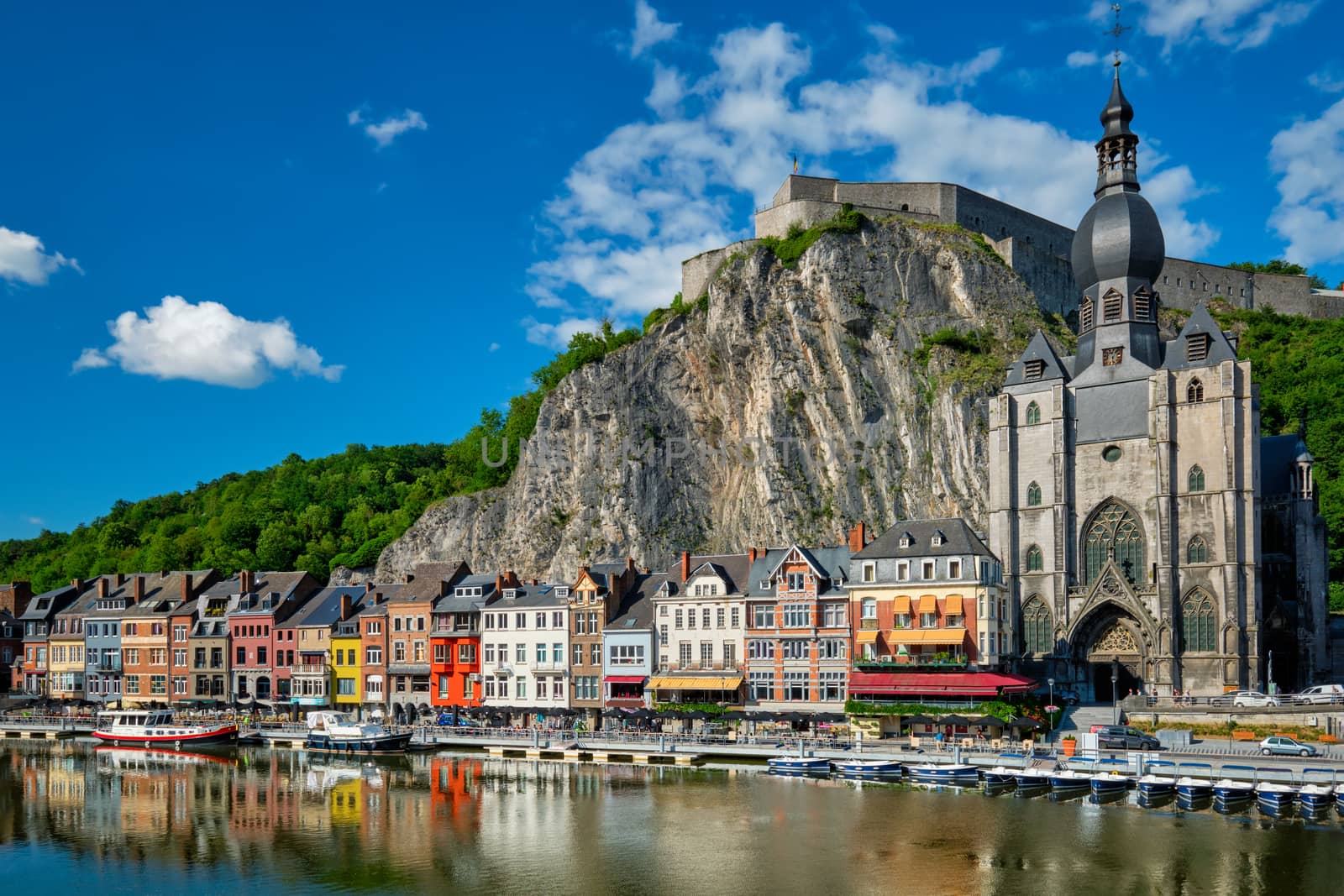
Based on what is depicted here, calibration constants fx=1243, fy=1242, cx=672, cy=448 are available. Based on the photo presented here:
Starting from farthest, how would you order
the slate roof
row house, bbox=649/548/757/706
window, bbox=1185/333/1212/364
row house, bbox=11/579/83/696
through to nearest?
row house, bbox=11/579/83/696
window, bbox=1185/333/1212/364
row house, bbox=649/548/757/706
the slate roof

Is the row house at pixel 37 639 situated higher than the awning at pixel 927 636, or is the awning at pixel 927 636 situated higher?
the awning at pixel 927 636

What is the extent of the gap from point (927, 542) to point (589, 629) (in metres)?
19.1

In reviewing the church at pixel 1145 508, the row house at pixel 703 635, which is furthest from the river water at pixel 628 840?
the church at pixel 1145 508

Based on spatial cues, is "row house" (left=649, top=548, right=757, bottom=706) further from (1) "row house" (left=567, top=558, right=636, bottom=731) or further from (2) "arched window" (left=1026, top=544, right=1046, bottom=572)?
(2) "arched window" (left=1026, top=544, right=1046, bottom=572)

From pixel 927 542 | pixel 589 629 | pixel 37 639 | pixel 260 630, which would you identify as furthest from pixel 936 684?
pixel 37 639

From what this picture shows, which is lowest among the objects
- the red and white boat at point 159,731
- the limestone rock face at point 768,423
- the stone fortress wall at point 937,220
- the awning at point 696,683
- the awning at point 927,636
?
the red and white boat at point 159,731

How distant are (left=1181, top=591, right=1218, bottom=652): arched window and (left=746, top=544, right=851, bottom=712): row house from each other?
Result: 1715cm

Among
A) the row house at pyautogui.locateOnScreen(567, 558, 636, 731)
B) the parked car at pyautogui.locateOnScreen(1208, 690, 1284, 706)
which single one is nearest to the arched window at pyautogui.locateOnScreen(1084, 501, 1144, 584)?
the parked car at pyautogui.locateOnScreen(1208, 690, 1284, 706)

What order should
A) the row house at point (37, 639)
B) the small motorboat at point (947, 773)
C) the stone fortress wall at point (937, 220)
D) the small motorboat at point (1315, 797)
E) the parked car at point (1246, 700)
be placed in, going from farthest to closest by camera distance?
1. the stone fortress wall at point (937, 220)
2. the row house at point (37, 639)
3. the parked car at point (1246, 700)
4. the small motorboat at point (947, 773)
5. the small motorboat at point (1315, 797)

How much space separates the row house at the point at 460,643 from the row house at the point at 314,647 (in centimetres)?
649

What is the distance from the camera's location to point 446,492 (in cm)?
11081

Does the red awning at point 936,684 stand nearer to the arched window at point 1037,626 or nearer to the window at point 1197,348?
the arched window at point 1037,626

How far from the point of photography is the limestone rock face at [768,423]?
83.2m

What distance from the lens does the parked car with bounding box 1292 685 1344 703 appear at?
52.6m
